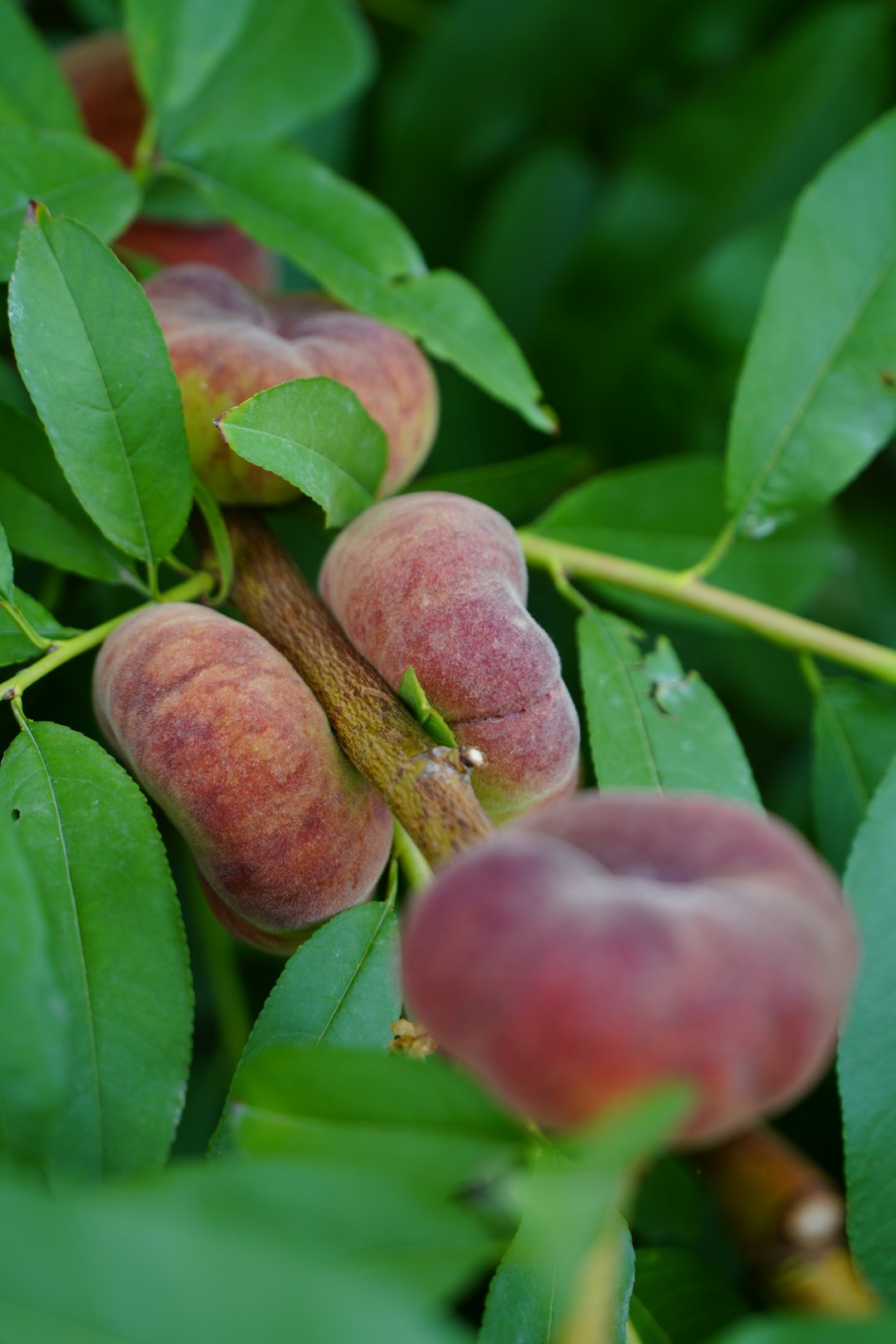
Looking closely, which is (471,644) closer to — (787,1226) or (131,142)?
(787,1226)

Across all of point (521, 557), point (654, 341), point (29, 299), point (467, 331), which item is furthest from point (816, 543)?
point (29, 299)

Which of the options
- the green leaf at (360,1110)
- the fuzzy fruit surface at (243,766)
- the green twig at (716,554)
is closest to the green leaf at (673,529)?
the green twig at (716,554)

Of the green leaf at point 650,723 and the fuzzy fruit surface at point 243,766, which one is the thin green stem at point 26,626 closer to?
the fuzzy fruit surface at point 243,766

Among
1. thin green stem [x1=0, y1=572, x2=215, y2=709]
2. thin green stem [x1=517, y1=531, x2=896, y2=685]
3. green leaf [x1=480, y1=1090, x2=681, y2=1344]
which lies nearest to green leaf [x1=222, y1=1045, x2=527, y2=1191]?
green leaf [x1=480, y1=1090, x2=681, y2=1344]

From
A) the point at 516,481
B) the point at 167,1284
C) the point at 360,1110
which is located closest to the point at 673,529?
the point at 516,481

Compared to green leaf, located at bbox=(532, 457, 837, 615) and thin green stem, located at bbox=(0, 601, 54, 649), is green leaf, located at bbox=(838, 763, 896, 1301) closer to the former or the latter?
green leaf, located at bbox=(532, 457, 837, 615)

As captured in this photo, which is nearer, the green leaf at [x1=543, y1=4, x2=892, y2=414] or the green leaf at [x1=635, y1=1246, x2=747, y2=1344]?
the green leaf at [x1=635, y1=1246, x2=747, y2=1344]
